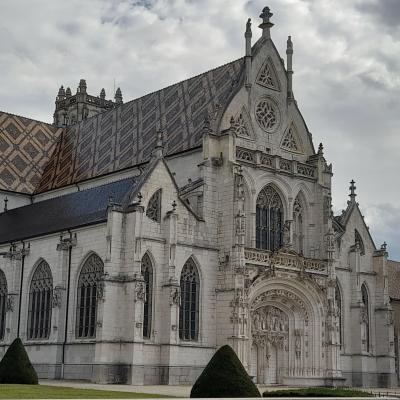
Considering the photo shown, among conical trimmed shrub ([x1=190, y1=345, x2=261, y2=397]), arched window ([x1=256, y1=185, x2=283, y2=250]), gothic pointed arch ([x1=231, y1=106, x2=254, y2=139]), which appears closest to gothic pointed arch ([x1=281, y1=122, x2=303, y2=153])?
gothic pointed arch ([x1=231, y1=106, x2=254, y2=139])

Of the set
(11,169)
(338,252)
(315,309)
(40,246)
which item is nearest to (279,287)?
(315,309)

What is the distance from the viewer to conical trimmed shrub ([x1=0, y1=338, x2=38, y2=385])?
2884 centimetres

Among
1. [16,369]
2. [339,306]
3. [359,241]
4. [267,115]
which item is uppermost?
[267,115]

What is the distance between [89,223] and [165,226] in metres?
3.57

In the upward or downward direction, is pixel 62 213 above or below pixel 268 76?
below

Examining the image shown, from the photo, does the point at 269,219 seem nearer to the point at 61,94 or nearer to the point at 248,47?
the point at 248,47

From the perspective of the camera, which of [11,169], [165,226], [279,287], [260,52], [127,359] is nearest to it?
[127,359]

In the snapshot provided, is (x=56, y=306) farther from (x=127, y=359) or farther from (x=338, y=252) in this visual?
(x=338, y=252)

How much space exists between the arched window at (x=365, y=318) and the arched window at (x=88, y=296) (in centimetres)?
1567

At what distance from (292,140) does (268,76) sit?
12.3 feet

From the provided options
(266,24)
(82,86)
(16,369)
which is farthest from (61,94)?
(16,369)

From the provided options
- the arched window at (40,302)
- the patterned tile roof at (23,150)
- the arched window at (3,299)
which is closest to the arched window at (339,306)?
the arched window at (40,302)

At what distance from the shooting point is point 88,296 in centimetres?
3772

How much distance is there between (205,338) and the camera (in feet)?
125
